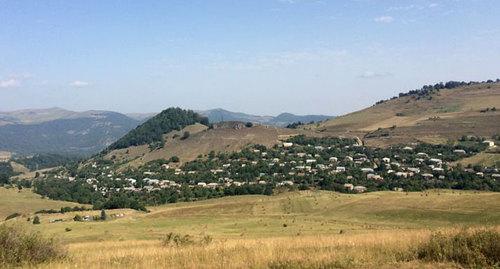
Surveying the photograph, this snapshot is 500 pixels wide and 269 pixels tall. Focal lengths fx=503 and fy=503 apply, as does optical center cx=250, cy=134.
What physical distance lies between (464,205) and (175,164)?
5184 inches

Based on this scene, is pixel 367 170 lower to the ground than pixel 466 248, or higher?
lower

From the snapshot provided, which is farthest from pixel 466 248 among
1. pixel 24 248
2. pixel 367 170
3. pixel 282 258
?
pixel 367 170

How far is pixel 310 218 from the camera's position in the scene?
59281mm

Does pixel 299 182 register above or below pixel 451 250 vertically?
below

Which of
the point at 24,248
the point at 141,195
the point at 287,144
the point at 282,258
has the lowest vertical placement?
the point at 141,195

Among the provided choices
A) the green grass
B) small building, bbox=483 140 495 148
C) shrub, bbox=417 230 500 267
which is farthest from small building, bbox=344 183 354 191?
shrub, bbox=417 230 500 267

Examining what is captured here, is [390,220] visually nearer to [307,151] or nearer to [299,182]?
[299,182]

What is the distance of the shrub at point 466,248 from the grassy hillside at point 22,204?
322 ft

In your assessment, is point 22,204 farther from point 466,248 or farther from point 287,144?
point 466,248

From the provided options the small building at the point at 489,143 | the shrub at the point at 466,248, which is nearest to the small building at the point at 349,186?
the small building at the point at 489,143

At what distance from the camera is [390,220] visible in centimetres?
5450

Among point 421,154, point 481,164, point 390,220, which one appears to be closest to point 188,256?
point 390,220

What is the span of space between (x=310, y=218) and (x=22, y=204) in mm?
78222

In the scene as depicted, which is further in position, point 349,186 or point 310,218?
point 349,186
